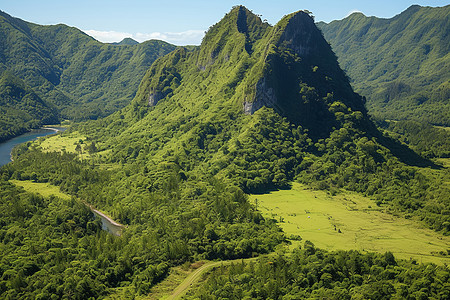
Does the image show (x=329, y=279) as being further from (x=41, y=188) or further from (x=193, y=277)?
(x=41, y=188)

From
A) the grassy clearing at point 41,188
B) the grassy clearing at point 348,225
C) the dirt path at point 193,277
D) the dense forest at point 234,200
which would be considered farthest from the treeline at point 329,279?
the grassy clearing at point 41,188

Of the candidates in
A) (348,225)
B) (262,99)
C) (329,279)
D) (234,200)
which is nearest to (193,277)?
(329,279)

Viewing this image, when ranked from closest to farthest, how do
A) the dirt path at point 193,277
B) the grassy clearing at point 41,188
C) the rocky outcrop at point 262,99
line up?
the dirt path at point 193,277 → the grassy clearing at point 41,188 → the rocky outcrop at point 262,99

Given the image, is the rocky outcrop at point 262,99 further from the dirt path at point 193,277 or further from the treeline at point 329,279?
the treeline at point 329,279

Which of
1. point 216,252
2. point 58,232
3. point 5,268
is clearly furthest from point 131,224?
point 5,268

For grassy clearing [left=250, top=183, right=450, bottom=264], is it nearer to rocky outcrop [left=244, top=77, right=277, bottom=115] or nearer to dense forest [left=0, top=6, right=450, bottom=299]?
dense forest [left=0, top=6, right=450, bottom=299]

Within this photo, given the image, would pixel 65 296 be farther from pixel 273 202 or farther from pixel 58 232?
pixel 273 202
